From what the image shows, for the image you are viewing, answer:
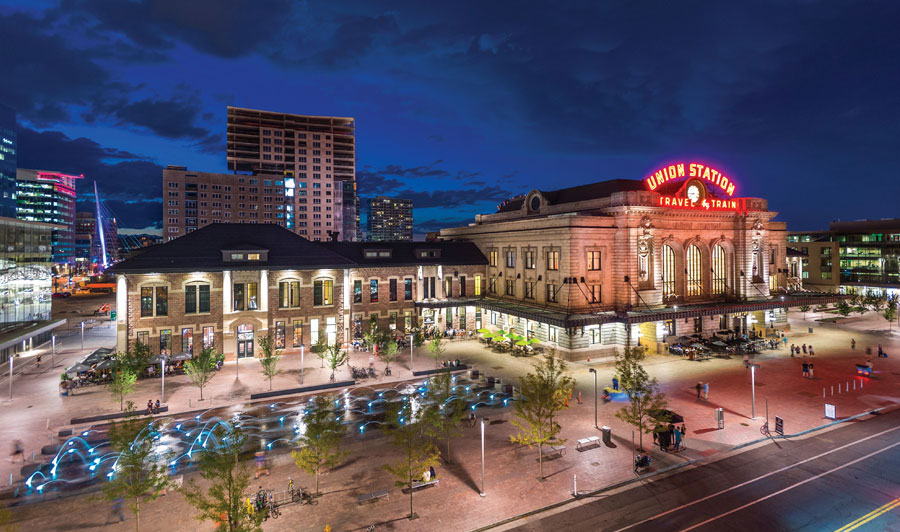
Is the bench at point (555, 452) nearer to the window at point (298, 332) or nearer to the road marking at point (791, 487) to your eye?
the road marking at point (791, 487)

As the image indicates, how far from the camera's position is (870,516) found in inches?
836

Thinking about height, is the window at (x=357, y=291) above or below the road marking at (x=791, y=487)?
above

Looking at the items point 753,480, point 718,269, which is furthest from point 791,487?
point 718,269

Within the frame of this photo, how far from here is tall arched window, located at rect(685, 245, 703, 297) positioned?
64.7 metres

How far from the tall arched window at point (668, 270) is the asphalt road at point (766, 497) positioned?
1369 inches

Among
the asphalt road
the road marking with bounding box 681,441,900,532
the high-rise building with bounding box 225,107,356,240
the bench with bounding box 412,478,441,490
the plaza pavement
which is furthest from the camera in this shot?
the high-rise building with bounding box 225,107,356,240

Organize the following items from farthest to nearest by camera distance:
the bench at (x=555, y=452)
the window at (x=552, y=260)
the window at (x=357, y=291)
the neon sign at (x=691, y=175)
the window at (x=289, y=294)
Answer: the neon sign at (x=691, y=175) → the window at (x=357, y=291) → the window at (x=552, y=260) → the window at (x=289, y=294) → the bench at (x=555, y=452)

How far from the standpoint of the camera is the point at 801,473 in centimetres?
2553

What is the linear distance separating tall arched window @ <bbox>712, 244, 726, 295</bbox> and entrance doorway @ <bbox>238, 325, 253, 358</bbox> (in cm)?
6481

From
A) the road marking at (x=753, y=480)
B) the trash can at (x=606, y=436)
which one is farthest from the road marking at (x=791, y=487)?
the trash can at (x=606, y=436)

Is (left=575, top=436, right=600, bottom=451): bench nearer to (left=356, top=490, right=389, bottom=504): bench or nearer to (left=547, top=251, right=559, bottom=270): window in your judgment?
(left=356, top=490, right=389, bottom=504): bench

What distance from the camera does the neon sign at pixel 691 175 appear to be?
205 ft

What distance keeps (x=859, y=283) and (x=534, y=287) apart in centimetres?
10407

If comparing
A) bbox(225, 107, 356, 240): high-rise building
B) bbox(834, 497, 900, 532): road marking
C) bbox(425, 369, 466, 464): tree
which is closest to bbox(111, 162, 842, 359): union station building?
bbox(425, 369, 466, 464): tree
